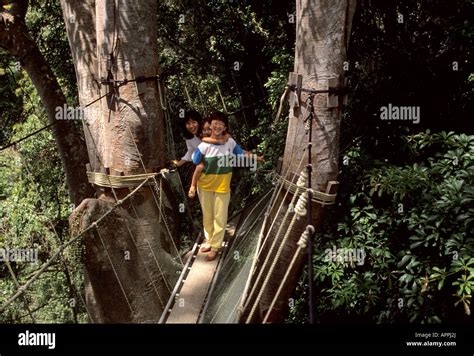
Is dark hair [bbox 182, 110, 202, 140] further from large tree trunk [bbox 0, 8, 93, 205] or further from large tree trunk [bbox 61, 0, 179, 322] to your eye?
large tree trunk [bbox 0, 8, 93, 205]

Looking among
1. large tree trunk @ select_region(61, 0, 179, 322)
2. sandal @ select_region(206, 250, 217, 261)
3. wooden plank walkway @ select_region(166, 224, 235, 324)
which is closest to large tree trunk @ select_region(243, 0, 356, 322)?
wooden plank walkway @ select_region(166, 224, 235, 324)

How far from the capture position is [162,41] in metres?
5.34

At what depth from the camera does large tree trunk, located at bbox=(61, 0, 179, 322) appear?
278cm

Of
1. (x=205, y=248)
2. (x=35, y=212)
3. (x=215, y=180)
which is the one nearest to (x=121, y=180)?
(x=215, y=180)

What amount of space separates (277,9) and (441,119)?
1.85 meters

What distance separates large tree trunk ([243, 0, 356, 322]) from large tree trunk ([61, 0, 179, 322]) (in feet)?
2.52

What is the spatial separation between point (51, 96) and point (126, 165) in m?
1.49

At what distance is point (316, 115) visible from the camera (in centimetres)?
242

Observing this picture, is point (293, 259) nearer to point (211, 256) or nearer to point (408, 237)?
point (408, 237)

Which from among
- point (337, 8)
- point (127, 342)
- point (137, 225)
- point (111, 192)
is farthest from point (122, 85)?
point (127, 342)

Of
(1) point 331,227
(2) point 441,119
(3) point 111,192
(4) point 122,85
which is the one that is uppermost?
(4) point 122,85

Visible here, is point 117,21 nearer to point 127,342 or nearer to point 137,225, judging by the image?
point 137,225

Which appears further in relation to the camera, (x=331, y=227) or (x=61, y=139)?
(x=61, y=139)

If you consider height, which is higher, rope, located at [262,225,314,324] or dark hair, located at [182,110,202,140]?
dark hair, located at [182,110,202,140]
